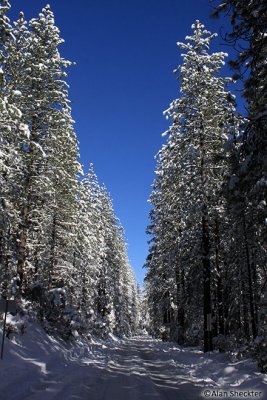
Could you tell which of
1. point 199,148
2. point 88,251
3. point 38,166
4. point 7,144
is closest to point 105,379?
point 7,144

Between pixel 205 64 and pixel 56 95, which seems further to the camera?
pixel 205 64

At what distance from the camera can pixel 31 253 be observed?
30.7m

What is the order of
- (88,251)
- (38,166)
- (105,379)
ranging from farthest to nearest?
1. (88,251)
2. (38,166)
3. (105,379)

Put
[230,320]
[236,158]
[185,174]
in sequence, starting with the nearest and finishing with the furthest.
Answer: [236,158]
[185,174]
[230,320]

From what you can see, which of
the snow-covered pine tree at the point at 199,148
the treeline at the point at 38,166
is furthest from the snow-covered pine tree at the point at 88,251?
the snow-covered pine tree at the point at 199,148

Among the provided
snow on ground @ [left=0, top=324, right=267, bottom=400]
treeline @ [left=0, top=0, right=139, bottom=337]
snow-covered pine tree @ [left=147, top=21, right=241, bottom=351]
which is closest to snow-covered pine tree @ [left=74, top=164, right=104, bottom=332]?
treeline @ [left=0, top=0, right=139, bottom=337]

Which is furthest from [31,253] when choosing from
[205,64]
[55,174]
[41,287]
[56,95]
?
[205,64]

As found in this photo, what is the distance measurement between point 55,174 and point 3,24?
991cm

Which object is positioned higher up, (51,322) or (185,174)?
(185,174)

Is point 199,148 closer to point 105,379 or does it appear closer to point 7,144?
point 7,144

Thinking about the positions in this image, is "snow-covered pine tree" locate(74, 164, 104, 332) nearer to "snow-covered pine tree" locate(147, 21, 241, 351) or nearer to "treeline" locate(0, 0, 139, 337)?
"treeline" locate(0, 0, 139, 337)

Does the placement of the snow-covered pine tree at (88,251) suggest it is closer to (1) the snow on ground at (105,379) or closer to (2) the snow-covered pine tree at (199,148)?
(2) the snow-covered pine tree at (199,148)

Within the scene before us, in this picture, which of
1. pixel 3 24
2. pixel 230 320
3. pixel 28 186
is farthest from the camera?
pixel 230 320

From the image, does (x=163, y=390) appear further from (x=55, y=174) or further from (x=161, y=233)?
(x=161, y=233)
